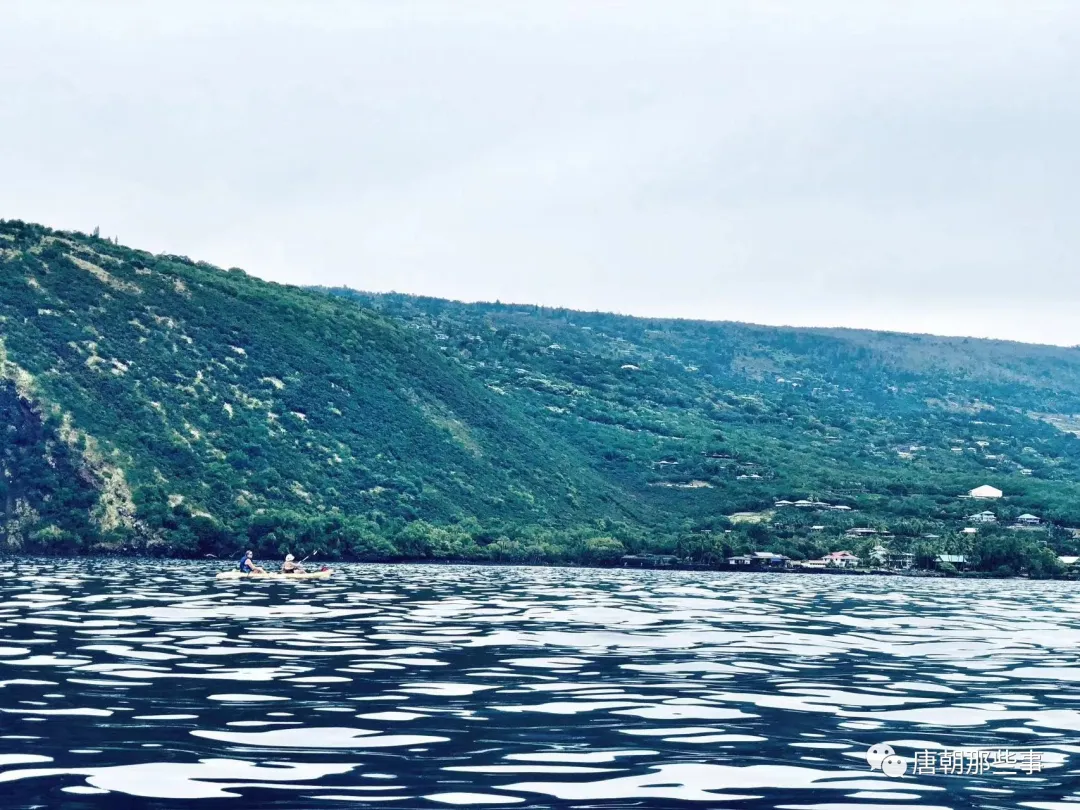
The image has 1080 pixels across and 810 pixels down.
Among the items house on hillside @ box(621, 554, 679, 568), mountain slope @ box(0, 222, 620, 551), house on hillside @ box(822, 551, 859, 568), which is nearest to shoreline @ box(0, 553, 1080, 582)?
house on hillside @ box(621, 554, 679, 568)

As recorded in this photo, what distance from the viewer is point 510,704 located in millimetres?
31781

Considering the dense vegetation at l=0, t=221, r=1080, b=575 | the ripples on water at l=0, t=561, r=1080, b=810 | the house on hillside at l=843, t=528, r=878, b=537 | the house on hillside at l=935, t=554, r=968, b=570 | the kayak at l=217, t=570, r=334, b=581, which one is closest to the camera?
the ripples on water at l=0, t=561, r=1080, b=810

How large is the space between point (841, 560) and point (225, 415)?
55767 millimetres

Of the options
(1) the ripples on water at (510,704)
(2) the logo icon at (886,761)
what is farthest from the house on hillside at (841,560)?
(2) the logo icon at (886,761)

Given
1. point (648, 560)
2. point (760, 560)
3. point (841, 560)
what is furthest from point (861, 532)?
point (648, 560)

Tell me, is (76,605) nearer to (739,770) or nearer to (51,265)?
(739,770)

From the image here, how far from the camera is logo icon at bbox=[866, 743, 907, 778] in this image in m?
24.8

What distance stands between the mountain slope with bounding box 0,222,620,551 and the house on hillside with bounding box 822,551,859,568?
27.9 meters

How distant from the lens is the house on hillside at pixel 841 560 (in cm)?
12681

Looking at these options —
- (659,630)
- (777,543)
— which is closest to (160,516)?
(777,543)

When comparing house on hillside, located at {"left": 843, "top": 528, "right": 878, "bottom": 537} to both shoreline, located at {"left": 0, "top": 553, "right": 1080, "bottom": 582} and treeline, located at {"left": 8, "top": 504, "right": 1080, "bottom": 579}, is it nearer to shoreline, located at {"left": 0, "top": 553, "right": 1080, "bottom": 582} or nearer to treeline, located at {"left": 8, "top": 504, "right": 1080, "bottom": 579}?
treeline, located at {"left": 8, "top": 504, "right": 1080, "bottom": 579}

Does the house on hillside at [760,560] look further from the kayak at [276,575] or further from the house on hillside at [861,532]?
the kayak at [276,575]

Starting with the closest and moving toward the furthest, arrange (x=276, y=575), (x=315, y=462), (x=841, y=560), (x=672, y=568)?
(x=276, y=575)
(x=672, y=568)
(x=841, y=560)
(x=315, y=462)

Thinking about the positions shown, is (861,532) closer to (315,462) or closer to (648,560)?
(648,560)
